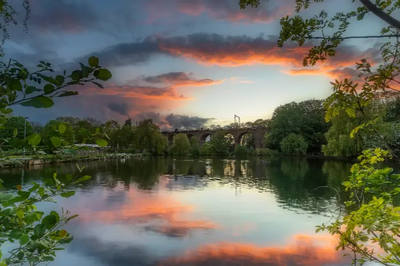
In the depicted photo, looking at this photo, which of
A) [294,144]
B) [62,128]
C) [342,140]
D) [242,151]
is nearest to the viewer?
[62,128]

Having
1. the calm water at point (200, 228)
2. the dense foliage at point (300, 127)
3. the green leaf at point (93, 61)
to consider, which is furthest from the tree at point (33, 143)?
the dense foliage at point (300, 127)

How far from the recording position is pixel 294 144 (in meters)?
40.9

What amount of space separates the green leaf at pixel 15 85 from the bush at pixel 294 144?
41.9 m

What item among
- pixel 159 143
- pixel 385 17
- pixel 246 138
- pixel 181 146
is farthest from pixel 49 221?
pixel 246 138

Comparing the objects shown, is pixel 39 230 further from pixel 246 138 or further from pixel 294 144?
pixel 246 138

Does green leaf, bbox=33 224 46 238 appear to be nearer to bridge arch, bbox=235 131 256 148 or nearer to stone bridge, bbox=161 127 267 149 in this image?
stone bridge, bbox=161 127 267 149

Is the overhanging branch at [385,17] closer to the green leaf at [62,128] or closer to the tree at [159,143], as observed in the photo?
the green leaf at [62,128]

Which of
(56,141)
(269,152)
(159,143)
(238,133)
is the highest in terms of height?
(238,133)

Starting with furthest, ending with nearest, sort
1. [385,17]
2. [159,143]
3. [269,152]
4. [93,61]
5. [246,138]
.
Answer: [246,138] → [159,143] → [269,152] → [385,17] → [93,61]

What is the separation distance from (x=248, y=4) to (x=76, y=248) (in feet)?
19.6

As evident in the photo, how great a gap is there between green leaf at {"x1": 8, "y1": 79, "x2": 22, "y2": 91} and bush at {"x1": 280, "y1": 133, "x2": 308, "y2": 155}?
1652 inches

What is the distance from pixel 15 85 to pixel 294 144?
4207 cm

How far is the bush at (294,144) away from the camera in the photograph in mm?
40906

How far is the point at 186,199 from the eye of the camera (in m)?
11.6
